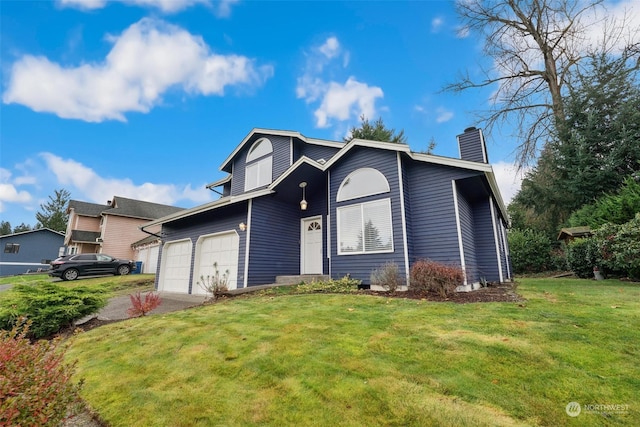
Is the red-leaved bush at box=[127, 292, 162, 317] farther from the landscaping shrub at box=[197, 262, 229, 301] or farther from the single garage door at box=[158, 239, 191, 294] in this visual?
the single garage door at box=[158, 239, 191, 294]

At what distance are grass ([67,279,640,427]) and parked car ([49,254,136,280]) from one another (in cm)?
1719

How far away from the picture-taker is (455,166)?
316 inches

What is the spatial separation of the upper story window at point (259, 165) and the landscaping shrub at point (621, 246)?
1290cm

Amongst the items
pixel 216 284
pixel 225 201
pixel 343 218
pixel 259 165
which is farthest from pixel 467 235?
pixel 259 165

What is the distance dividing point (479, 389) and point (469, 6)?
22.7 meters

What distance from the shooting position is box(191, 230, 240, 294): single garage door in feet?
33.9

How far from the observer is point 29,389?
185cm

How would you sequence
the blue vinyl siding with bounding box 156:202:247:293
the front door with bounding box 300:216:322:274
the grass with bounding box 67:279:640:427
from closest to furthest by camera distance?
the grass with bounding box 67:279:640:427 < the blue vinyl siding with bounding box 156:202:247:293 < the front door with bounding box 300:216:322:274

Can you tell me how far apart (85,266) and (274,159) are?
15545 mm

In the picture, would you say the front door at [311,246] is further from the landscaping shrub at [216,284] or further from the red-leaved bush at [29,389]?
the red-leaved bush at [29,389]

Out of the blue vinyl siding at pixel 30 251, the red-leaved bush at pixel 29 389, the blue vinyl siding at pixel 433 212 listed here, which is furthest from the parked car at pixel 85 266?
the blue vinyl siding at pixel 433 212

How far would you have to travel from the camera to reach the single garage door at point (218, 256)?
10344mm

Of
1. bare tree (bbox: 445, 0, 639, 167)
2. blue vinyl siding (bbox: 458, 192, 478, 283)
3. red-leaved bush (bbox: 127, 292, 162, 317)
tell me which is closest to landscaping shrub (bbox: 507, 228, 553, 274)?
bare tree (bbox: 445, 0, 639, 167)

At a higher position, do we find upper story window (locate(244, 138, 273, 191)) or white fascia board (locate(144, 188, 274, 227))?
upper story window (locate(244, 138, 273, 191))
